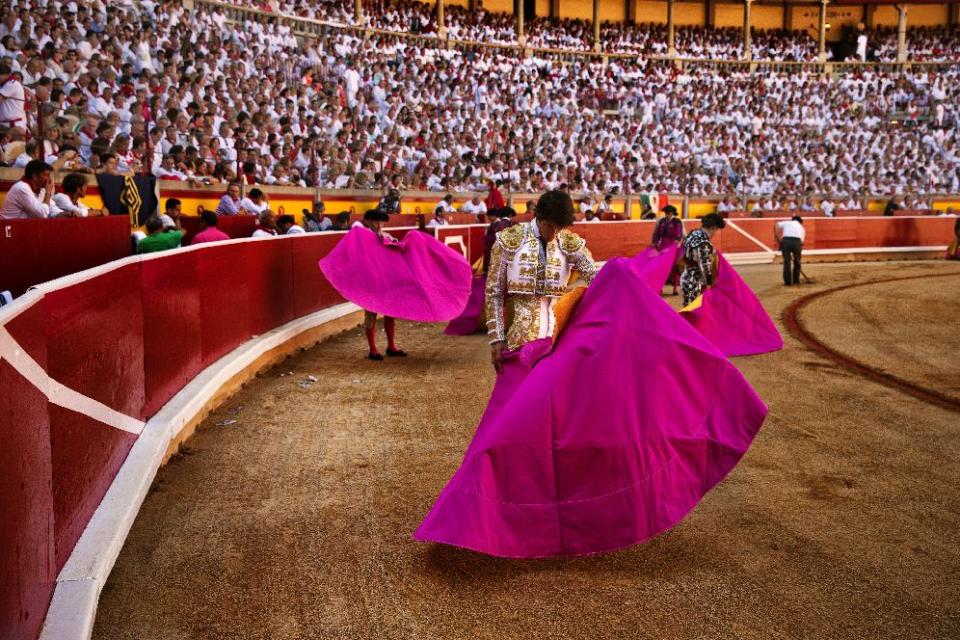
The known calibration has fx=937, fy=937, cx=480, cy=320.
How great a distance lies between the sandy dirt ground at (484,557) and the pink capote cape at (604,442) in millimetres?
144

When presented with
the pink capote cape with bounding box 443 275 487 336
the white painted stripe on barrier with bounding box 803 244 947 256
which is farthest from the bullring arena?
the white painted stripe on barrier with bounding box 803 244 947 256

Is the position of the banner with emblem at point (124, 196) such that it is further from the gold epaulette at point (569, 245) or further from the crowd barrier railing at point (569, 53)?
the crowd barrier railing at point (569, 53)

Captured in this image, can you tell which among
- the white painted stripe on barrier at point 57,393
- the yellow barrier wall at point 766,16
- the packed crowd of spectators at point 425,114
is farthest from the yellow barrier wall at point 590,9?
the white painted stripe on barrier at point 57,393

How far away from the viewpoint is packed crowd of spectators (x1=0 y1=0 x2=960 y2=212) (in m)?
11.8

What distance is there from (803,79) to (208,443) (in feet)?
110

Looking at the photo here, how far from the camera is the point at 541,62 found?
29.2 meters

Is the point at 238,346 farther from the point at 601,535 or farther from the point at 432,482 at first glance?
the point at 601,535

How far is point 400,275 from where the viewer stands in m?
8.60

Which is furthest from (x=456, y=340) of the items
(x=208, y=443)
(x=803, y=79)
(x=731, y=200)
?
(x=803, y=79)

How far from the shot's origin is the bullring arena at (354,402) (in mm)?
3131

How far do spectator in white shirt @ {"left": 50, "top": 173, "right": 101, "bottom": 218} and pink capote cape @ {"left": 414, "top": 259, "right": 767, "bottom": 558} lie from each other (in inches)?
189

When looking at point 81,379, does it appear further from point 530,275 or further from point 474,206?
point 474,206

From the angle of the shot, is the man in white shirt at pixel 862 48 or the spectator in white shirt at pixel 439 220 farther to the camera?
the man in white shirt at pixel 862 48

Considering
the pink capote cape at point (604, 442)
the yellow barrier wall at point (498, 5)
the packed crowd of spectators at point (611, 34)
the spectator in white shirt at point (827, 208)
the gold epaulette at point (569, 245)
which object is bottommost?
the pink capote cape at point (604, 442)
